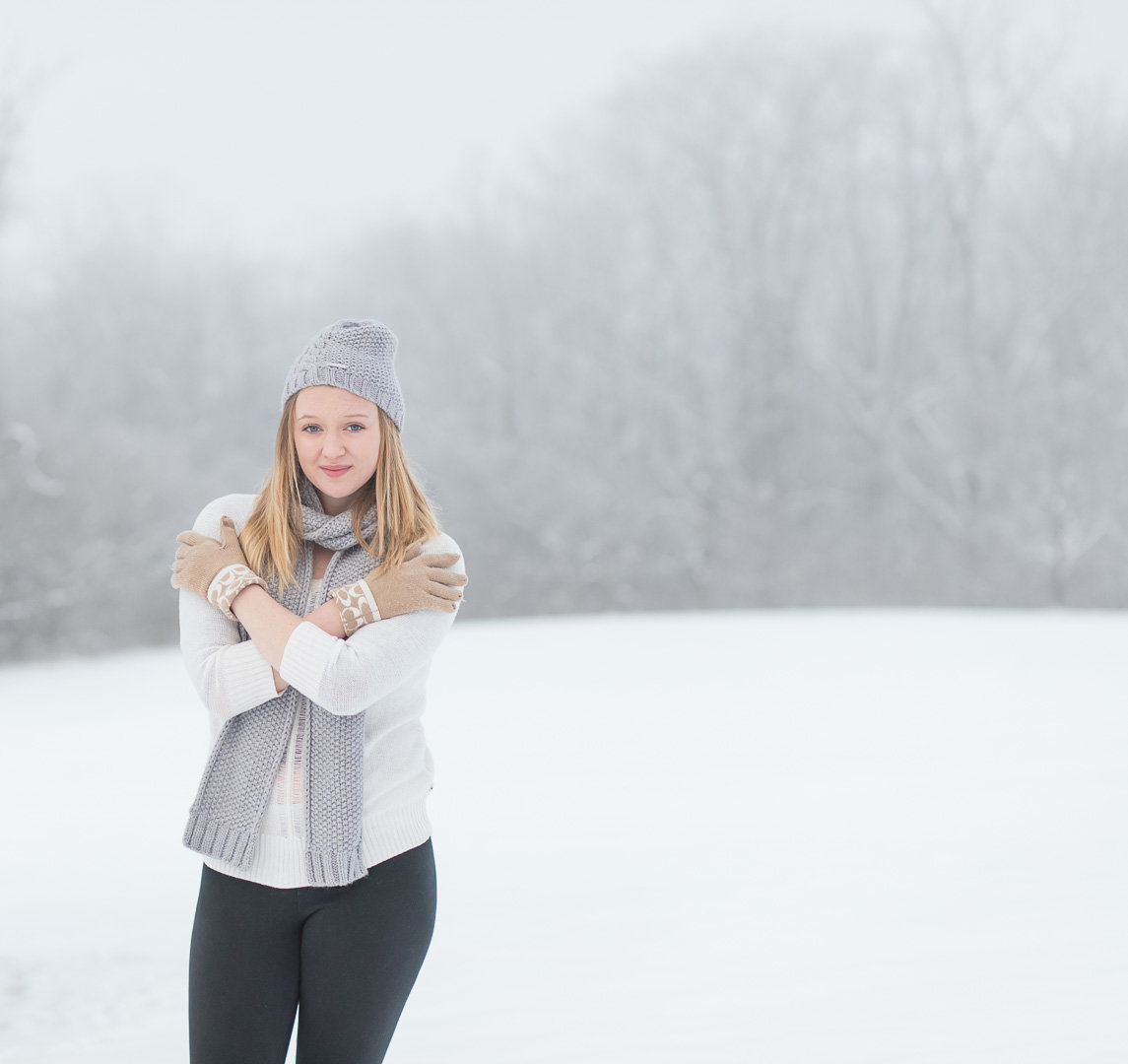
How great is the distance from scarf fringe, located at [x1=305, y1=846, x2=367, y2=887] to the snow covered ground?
58.5 inches

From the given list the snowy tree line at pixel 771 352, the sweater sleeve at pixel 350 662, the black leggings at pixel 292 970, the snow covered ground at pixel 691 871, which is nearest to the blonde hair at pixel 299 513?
the sweater sleeve at pixel 350 662

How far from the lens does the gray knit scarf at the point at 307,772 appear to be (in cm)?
150

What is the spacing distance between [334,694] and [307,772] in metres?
0.14

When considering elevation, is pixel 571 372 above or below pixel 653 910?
above

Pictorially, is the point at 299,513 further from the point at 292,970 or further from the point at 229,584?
the point at 292,970

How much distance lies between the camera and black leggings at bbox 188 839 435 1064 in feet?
4.95

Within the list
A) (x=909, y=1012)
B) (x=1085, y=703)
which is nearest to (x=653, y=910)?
(x=909, y=1012)

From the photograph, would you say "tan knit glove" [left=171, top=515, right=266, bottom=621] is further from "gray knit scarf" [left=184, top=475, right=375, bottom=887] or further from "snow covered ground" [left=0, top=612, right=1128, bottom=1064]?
"snow covered ground" [left=0, top=612, right=1128, bottom=1064]

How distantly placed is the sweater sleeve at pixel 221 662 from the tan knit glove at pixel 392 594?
137 mm

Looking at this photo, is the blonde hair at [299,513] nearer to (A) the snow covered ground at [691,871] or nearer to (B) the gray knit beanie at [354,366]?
(B) the gray knit beanie at [354,366]

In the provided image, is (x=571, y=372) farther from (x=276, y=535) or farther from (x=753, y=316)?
(x=276, y=535)

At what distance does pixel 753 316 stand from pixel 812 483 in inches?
120

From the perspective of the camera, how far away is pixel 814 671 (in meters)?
8.70

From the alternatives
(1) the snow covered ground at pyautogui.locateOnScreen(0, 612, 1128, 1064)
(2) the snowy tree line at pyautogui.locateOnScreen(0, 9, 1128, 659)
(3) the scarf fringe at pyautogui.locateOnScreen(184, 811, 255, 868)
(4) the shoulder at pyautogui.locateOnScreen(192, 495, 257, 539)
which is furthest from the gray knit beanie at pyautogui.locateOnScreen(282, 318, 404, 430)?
(2) the snowy tree line at pyautogui.locateOnScreen(0, 9, 1128, 659)
